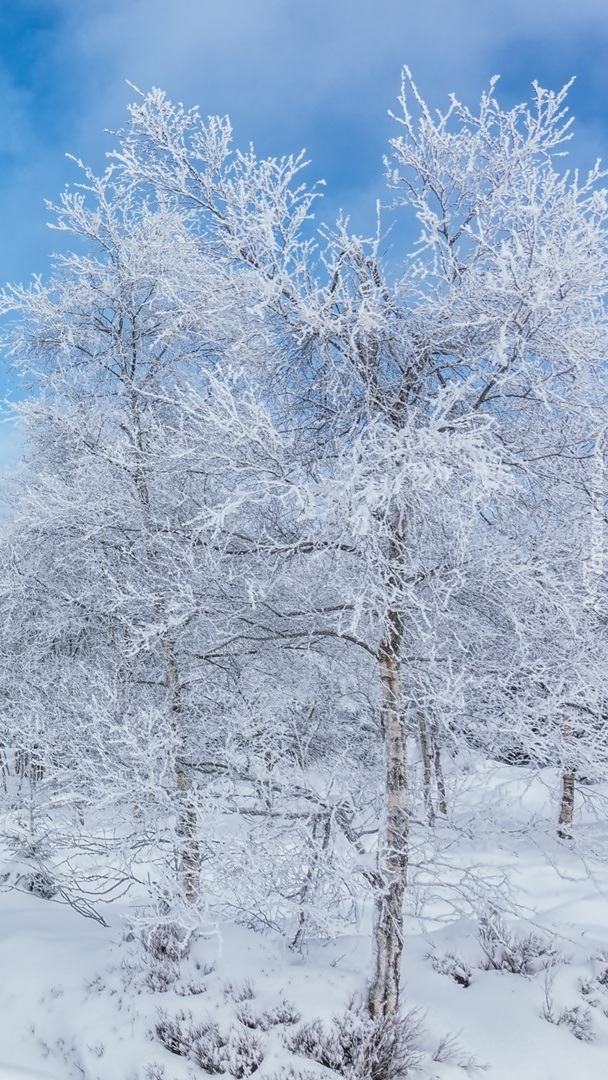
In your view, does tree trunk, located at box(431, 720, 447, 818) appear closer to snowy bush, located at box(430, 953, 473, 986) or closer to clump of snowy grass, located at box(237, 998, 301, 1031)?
clump of snowy grass, located at box(237, 998, 301, 1031)

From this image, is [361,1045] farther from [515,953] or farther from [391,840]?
[515,953]

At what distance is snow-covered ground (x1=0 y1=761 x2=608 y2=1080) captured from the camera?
4.27 metres

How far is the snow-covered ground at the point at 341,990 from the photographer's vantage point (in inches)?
168

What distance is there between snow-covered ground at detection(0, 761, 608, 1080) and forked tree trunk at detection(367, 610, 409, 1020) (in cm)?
17

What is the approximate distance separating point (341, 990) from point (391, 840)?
1.36m

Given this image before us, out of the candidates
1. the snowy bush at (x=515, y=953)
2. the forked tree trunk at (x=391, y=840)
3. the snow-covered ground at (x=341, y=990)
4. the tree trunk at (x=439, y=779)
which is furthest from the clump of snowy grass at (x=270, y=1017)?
the snowy bush at (x=515, y=953)

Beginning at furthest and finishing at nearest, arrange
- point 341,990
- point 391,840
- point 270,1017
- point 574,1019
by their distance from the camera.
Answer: point 574,1019 < point 341,990 < point 270,1017 < point 391,840

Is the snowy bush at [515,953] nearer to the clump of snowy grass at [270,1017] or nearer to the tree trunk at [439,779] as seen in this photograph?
the tree trunk at [439,779]

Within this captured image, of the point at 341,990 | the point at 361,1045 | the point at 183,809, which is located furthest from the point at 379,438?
the point at 341,990

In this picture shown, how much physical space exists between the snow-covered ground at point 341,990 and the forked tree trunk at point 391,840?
0.17 m

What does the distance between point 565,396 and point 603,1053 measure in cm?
440

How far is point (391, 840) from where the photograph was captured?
13.9 ft

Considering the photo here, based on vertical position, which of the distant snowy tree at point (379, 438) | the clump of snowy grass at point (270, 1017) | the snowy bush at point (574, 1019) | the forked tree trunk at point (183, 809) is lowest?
the clump of snowy grass at point (270, 1017)

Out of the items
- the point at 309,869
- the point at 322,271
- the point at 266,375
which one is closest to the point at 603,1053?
the point at 309,869
